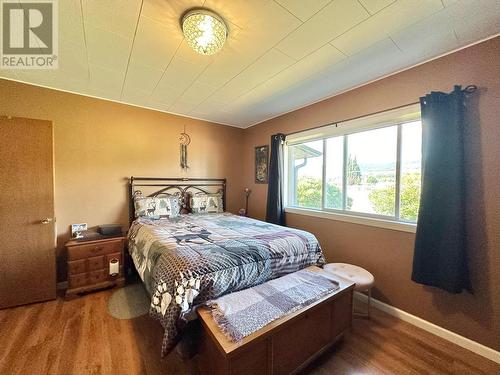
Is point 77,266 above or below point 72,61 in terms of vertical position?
below

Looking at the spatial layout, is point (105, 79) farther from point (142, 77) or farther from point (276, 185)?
point (276, 185)

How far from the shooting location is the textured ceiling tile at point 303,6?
4.28 ft

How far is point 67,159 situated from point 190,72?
77.8 inches

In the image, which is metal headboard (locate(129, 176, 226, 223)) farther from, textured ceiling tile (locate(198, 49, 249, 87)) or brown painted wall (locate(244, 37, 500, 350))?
brown painted wall (locate(244, 37, 500, 350))

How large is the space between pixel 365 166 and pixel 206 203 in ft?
7.96

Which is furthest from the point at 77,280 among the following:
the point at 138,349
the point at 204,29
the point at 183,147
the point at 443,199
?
the point at 443,199

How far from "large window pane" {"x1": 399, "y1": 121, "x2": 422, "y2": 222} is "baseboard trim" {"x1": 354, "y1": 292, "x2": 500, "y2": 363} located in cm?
93

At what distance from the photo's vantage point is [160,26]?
1521 mm

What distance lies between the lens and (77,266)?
2389 millimetres

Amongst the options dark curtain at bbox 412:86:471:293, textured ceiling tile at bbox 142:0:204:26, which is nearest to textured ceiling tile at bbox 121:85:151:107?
textured ceiling tile at bbox 142:0:204:26

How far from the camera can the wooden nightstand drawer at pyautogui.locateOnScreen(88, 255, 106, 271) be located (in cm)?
247

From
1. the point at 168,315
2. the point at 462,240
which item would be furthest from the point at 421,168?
the point at 168,315

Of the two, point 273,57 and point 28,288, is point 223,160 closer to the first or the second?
point 273,57

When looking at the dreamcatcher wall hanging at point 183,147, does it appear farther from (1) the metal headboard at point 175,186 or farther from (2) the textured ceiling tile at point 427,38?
(2) the textured ceiling tile at point 427,38
